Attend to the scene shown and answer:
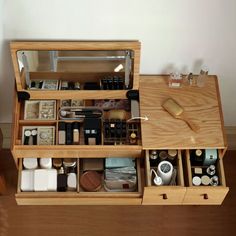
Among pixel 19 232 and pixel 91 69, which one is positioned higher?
pixel 91 69

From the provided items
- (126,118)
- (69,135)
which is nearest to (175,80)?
(126,118)

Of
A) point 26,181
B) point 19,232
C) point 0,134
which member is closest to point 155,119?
point 26,181

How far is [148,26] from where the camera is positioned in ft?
5.24

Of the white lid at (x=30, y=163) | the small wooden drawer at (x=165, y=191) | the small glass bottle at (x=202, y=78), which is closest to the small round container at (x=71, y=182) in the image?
the white lid at (x=30, y=163)

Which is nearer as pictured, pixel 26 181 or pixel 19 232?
pixel 26 181

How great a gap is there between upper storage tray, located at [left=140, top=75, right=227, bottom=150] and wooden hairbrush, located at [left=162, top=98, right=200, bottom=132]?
1 centimetres

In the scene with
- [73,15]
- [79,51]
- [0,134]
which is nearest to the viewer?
[73,15]

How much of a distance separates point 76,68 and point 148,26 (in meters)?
0.31

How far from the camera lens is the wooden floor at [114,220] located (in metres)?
2.09

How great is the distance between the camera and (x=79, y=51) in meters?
1.65

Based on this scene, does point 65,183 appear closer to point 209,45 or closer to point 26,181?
point 26,181

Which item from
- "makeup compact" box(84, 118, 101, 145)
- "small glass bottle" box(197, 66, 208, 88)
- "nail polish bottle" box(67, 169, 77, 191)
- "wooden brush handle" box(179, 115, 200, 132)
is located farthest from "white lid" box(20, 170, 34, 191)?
"small glass bottle" box(197, 66, 208, 88)

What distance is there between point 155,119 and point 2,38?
0.59m

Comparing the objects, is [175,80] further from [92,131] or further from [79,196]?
[79,196]
